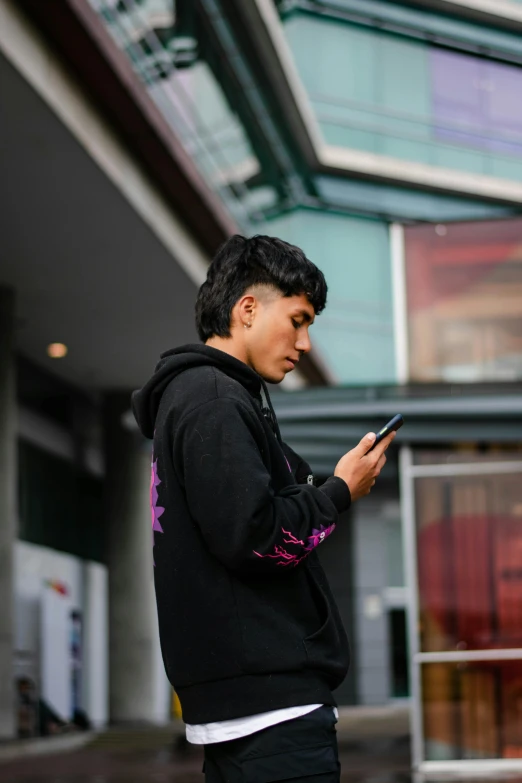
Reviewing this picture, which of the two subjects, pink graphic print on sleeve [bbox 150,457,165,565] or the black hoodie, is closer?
the black hoodie

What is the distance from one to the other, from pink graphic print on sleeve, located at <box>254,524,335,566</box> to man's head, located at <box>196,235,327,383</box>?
13.1 inches

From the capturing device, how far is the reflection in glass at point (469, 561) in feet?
34.1

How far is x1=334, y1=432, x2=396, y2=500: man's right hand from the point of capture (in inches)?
104

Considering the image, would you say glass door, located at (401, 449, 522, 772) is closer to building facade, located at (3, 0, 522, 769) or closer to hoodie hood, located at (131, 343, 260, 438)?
building facade, located at (3, 0, 522, 769)

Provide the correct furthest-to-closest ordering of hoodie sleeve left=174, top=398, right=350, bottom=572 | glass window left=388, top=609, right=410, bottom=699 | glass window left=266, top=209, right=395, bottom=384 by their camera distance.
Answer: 1. glass window left=388, top=609, right=410, bottom=699
2. glass window left=266, top=209, right=395, bottom=384
3. hoodie sleeve left=174, top=398, right=350, bottom=572

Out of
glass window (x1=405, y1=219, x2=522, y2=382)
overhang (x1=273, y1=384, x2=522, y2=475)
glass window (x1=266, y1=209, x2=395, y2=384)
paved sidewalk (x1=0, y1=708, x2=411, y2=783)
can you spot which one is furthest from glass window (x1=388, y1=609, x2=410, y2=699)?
overhang (x1=273, y1=384, x2=522, y2=475)

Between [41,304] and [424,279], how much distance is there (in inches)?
307

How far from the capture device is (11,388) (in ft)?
55.2

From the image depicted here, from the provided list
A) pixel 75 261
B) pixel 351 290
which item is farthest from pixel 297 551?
pixel 351 290

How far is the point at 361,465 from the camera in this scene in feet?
8.69

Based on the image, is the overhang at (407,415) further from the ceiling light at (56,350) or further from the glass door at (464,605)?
the ceiling light at (56,350)

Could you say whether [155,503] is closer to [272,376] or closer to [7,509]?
Result: [272,376]

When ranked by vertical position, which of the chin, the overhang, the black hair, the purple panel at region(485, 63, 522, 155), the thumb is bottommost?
the thumb

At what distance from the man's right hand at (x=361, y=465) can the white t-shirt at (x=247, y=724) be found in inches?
17.9
